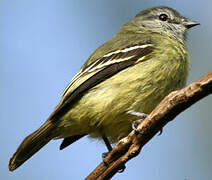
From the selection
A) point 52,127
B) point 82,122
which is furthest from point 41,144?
point 82,122

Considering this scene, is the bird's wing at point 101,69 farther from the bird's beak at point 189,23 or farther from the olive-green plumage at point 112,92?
the bird's beak at point 189,23

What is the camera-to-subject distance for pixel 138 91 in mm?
5316

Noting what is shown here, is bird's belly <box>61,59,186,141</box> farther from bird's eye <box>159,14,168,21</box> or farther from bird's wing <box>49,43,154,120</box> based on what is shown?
bird's eye <box>159,14,168,21</box>

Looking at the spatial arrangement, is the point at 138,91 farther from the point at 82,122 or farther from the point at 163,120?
the point at 163,120

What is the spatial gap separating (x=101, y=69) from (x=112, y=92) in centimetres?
50

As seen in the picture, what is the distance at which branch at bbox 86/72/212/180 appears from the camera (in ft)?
11.5

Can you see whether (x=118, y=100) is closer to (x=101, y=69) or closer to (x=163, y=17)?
(x=101, y=69)

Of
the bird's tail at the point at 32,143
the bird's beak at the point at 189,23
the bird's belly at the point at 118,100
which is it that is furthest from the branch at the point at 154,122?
the bird's beak at the point at 189,23

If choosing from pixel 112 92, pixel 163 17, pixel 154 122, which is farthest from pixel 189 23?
pixel 154 122

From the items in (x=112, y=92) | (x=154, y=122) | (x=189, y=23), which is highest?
(x=189, y=23)

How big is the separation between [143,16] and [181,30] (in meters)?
0.93

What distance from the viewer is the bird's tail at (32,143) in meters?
5.39

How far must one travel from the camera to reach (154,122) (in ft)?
13.0

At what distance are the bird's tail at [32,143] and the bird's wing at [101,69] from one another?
0.57 feet
